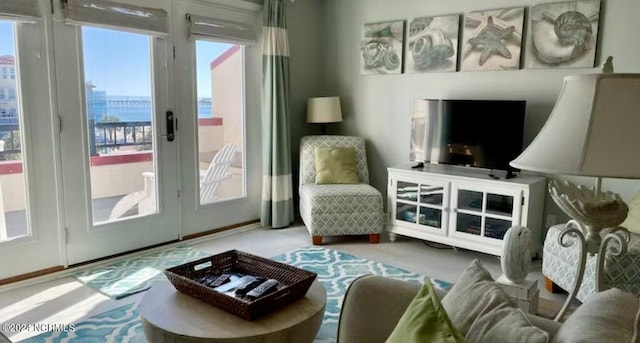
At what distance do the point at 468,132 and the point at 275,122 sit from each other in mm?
1763

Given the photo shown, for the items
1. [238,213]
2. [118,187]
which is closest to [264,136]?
[238,213]

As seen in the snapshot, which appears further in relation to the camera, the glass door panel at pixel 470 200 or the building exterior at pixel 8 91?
the glass door panel at pixel 470 200

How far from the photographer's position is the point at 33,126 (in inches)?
123

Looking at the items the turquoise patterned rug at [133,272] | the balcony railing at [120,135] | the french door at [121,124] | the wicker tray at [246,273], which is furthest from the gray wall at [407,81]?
the wicker tray at [246,273]

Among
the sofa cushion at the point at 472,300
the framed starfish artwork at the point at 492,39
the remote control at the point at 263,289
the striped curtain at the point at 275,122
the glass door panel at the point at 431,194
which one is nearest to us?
the sofa cushion at the point at 472,300

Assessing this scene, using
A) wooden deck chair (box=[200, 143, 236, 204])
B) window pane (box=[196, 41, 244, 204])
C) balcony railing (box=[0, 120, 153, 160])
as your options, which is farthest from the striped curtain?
balcony railing (box=[0, 120, 153, 160])

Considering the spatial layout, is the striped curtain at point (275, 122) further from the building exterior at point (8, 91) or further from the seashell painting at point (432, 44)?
the building exterior at point (8, 91)

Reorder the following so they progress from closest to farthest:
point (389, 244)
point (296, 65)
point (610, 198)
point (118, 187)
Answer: point (610, 198), point (118, 187), point (389, 244), point (296, 65)

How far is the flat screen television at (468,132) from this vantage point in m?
3.65

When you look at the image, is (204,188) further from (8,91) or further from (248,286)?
(248,286)

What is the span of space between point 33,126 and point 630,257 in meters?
3.71

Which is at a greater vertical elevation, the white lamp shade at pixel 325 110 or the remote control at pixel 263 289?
the white lamp shade at pixel 325 110

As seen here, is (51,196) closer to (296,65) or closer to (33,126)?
(33,126)

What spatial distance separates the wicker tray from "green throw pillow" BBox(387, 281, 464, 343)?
3.09ft
